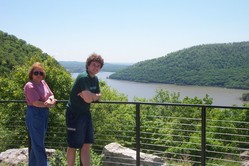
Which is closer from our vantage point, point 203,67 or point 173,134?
point 173,134

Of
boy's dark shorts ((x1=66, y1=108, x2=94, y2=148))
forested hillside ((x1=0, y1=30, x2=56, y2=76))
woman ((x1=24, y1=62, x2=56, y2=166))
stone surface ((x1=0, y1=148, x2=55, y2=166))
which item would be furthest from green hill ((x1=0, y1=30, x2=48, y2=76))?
boy's dark shorts ((x1=66, y1=108, x2=94, y2=148))

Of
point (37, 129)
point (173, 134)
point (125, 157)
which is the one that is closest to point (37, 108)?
point (37, 129)

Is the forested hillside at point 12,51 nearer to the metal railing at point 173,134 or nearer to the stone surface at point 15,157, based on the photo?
the metal railing at point 173,134

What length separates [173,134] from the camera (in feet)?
47.8

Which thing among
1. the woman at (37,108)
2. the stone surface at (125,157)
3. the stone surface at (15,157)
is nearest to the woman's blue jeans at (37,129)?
the woman at (37,108)

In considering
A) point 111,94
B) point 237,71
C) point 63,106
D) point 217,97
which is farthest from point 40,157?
point 237,71

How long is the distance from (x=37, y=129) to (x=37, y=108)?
A: 212 millimetres

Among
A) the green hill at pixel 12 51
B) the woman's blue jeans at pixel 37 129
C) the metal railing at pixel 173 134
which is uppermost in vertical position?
the green hill at pixel 12 51

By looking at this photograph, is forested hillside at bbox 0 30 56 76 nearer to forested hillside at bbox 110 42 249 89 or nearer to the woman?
the woman

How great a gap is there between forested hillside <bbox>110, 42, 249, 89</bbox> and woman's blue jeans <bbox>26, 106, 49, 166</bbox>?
270 ft

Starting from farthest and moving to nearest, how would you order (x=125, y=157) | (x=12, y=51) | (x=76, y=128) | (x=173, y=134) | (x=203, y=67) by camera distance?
(x=203, y=67) → (x=12, y=51) → (x=173, y=134) → (x=125, y=157) → (x=76, y=128)

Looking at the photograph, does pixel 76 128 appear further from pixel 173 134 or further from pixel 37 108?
pixel 173 134

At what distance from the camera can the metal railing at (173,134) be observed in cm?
376

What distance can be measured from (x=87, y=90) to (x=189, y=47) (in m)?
111
